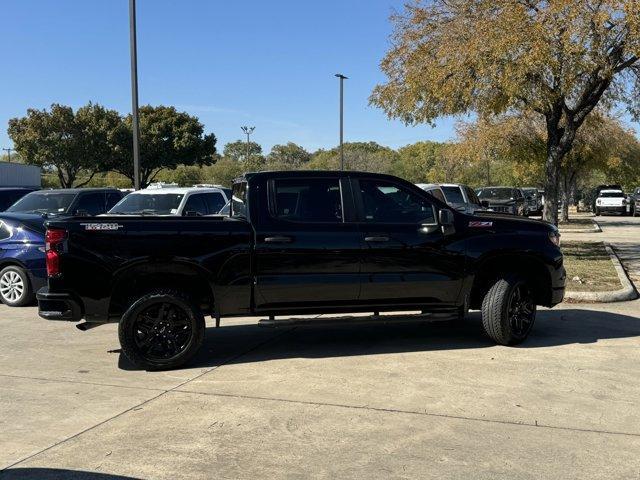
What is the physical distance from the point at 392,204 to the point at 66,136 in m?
44.4

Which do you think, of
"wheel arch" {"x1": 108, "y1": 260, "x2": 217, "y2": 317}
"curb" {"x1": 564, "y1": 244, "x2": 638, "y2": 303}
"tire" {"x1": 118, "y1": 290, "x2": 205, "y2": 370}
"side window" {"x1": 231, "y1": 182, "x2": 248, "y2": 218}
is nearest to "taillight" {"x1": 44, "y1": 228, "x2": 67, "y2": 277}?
"wheel arch" {"x1": 108, "y1": 260, "x2": 217, "y2": 317}

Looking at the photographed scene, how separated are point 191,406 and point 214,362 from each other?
1402 mm

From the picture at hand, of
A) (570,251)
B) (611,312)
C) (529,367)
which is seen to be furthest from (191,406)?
(570,251)

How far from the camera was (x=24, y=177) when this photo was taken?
49.6 meters

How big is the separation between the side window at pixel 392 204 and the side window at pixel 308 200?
329mm

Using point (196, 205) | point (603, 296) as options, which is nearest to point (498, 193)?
point (603, 296)

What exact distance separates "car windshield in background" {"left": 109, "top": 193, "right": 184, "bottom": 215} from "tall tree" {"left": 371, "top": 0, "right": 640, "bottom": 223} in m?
6.17

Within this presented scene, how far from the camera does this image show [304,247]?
6391mm

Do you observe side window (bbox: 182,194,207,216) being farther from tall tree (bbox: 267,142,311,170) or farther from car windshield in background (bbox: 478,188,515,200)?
tall tree (bbox: 267,142,311,170)

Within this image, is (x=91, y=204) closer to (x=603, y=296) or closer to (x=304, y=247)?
(x=304, y=247)

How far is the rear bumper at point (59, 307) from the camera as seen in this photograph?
600cm

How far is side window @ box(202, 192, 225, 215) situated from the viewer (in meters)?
12.1

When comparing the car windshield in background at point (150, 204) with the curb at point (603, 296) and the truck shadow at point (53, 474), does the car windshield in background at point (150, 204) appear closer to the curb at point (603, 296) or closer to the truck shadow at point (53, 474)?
the curb at point (603, 296)

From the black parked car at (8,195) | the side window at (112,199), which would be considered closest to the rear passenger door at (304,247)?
the side window at (112,199)
